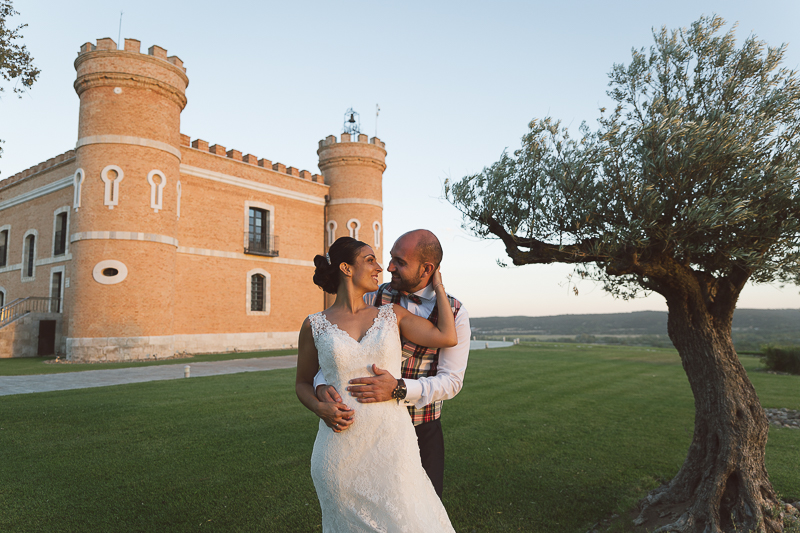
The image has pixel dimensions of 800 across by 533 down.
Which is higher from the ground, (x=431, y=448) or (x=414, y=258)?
(x=414, y=258)

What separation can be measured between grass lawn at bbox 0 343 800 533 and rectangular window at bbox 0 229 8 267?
22121mm

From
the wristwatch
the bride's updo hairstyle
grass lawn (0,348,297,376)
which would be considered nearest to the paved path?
grass lawn (0,348,297,376)

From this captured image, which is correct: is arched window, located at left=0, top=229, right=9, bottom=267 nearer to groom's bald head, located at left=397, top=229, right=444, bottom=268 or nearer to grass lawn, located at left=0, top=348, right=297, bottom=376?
grass lawn, located at left=0, top=348, right=297, bottom=376

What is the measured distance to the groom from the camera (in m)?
2.31

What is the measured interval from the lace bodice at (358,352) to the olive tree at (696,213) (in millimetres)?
2895

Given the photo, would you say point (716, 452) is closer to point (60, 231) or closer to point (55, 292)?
point (55, 292)

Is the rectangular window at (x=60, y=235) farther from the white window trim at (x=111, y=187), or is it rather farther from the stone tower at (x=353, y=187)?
the stone tower at (x=353, y=187)

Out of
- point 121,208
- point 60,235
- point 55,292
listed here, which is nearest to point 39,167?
point 60,235

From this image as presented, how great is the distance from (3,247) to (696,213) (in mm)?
33449

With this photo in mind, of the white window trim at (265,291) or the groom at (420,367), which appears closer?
the groom at (420,367)

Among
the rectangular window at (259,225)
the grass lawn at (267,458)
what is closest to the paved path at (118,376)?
the grass lawn at (267,458)

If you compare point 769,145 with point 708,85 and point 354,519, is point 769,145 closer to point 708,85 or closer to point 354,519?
point 708,85

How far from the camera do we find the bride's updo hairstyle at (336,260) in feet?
8.30

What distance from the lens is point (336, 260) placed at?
254 cm
